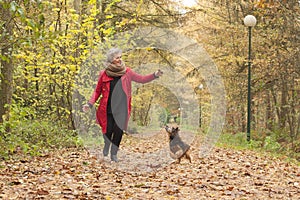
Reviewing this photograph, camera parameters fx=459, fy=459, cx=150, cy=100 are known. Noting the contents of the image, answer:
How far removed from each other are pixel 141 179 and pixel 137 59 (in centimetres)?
1152

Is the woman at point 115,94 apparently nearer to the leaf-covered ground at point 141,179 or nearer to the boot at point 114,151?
the boot at point 114,151

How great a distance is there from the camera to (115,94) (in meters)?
7.71

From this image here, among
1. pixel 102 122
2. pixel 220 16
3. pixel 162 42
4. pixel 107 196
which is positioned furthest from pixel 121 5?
pixel 107 196

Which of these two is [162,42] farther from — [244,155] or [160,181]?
[160,181]

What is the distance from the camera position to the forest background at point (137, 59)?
30.1 ft

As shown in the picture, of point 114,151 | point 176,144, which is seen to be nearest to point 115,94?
point 114,151

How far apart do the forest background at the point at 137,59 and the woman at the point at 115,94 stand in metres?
1.18

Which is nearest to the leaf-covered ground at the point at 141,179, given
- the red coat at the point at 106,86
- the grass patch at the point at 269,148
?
the red coat at the point at 106,86

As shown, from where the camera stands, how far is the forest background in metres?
9.16

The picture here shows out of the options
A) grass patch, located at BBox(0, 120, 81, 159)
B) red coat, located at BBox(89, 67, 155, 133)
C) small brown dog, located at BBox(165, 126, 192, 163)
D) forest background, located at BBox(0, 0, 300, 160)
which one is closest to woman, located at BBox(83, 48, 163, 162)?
red coat, located at BBox(89, 67, 155, 133)

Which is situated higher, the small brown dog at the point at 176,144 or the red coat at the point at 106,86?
the red coat at the point at 106,86

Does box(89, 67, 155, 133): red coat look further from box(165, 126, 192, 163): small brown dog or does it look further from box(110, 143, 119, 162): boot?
box(165, 126, 192, 163): small brown dog

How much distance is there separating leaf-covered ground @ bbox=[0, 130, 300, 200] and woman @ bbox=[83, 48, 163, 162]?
652 mm

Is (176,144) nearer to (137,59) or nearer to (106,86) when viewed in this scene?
(106,86)
